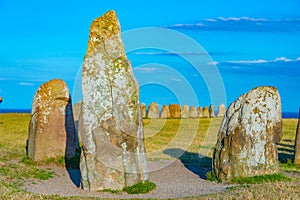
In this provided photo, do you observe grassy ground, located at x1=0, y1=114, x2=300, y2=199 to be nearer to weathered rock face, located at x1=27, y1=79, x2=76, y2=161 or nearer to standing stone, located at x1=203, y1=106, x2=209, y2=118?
weathered rock face, located at x1=27, y1=79, x2=76, y2=161

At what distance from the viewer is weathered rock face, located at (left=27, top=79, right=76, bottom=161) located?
19.7 meters

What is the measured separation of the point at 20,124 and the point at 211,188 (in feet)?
81.1

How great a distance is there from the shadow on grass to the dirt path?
1.21 feet

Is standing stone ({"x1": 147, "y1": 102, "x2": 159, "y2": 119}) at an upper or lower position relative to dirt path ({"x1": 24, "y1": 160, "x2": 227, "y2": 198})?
upper

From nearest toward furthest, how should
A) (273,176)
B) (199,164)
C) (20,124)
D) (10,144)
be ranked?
(273,176)
(199,164)
(10,144)
(20,124)

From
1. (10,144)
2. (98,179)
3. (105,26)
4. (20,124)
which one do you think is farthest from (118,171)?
(20,124)

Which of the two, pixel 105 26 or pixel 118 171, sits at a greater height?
pixel 105 26

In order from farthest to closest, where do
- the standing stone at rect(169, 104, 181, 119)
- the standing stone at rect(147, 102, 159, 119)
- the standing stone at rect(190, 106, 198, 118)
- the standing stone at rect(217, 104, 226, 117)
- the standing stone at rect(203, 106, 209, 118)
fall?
the standing stone at rect(217, 104, 226, 117) < the standing stone at rect(203, 106, 209, 118) < the standing stone at rect(190, 106, 198, 118) < the standing stone at rect(169, 104, 181, 119) < the standing stone at rect(147, 102, 159, 119)

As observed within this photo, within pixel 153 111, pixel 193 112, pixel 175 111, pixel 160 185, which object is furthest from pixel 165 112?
pixel 160 185

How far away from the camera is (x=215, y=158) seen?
53.1 ft

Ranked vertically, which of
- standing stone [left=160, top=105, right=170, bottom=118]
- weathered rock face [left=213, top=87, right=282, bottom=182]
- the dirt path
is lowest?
the dirt path

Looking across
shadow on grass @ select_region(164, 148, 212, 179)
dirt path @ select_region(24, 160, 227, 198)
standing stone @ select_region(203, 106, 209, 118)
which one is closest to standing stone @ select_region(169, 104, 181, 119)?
standing stone @ select_region(203, 106, 209, 118)

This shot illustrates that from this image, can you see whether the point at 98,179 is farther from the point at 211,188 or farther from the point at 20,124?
the point at 20,124

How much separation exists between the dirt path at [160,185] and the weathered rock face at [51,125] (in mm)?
1196
